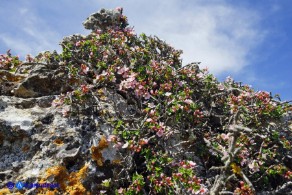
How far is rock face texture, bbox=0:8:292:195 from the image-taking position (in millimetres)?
5844

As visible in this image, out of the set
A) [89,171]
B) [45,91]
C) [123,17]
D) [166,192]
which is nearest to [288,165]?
[166,192]

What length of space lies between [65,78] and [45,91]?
24.2 inches

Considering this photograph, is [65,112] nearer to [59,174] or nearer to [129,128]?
[129,128]

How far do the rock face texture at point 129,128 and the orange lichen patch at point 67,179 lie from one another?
0.7 inches

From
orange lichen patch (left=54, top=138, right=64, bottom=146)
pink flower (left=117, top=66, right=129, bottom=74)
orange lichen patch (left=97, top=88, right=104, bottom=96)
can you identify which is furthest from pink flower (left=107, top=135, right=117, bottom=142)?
pink flower (left=117, top=66, right=129, bottom=74)

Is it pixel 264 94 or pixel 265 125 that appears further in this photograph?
pixel 264 94

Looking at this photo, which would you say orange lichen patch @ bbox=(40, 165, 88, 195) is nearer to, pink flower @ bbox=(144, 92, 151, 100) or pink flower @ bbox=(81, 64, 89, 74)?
pink flower @ bbox=(144, 92, 151, 100)

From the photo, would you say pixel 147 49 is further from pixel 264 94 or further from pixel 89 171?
pixel 89 171

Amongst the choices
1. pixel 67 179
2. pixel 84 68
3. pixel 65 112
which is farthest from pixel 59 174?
pixel 84 68

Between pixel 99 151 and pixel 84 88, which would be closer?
pixel 99 151

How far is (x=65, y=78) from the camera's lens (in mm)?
8211

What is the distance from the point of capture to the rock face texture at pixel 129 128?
5844 millimetres

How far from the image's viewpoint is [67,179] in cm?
561

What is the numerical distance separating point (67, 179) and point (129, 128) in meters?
1.90
